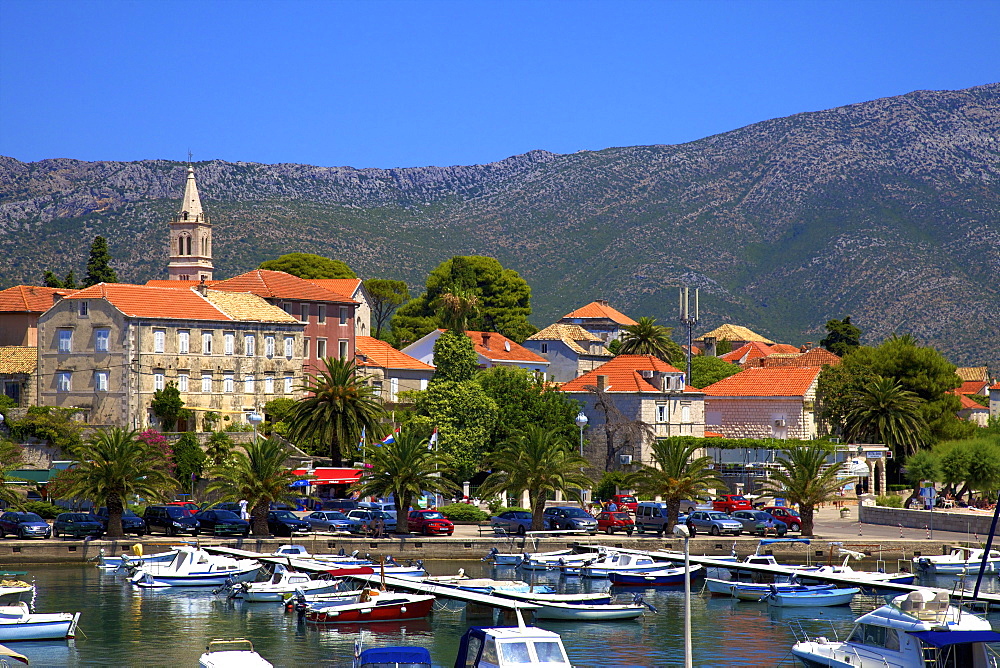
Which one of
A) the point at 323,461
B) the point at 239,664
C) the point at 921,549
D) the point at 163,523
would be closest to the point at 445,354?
Result: the point at 323,461

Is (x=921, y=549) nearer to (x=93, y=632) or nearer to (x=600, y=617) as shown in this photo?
(x=600, y=617)

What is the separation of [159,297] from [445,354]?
2194cm

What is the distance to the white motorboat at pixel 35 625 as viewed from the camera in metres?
43.8

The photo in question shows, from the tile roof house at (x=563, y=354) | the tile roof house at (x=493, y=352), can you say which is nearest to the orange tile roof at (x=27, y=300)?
the tile roof house at (x=493, y=352)

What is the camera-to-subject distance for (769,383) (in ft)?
337

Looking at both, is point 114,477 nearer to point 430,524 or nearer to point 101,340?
point 430,524

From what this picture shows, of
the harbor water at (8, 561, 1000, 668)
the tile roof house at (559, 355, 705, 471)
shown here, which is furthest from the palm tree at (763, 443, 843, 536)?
the tile roof house at (559, 355, 705, 471)

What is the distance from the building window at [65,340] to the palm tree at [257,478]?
101 feet

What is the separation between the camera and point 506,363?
119938mm

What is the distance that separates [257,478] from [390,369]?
156 feet

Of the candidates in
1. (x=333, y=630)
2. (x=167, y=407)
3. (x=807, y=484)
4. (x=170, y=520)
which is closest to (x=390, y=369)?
(x=167, y=407)

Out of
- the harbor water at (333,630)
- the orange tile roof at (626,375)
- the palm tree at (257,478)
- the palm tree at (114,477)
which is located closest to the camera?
the harbor water at (333,630)

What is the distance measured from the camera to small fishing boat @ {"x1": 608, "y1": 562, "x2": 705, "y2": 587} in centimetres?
5894

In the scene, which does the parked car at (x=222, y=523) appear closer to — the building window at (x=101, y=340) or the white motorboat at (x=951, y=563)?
the building window at (x=101, y=340)
